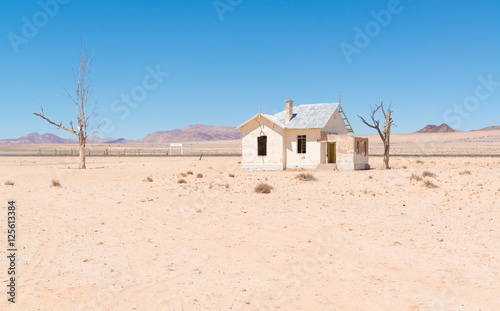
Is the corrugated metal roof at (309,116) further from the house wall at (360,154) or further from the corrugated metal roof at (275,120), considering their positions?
the house wall at (360,154)

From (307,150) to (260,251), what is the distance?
1920cm

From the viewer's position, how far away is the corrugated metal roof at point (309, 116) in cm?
2653

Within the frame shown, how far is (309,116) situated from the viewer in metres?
27.6

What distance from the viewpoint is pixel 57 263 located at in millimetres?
6793

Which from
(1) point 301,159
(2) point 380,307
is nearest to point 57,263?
(2) point 380,307

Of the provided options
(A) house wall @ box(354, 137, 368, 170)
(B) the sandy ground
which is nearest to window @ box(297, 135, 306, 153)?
(A) house wall @ box(354, 137, 368, 170)

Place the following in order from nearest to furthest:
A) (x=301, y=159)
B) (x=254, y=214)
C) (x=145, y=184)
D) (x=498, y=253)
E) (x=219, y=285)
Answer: (x=219, y=285), (x=498, y=253), (x=254, y=214), (x=145, y=184), (x=301, y=159)

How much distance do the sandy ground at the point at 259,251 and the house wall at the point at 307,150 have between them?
1085 cm

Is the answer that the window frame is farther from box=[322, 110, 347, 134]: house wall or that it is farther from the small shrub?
the small shrub

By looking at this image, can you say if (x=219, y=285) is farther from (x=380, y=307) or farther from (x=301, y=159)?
(x=301, y=159)

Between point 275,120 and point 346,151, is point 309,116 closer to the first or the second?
point 275,120

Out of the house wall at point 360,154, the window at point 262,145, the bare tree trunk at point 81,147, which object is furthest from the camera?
the bare tree trunk at point 81,147

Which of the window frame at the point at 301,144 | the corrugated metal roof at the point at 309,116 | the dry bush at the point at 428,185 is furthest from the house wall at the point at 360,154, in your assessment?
the dry bush at the point at 428,185

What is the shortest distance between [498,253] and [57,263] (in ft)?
26.4
